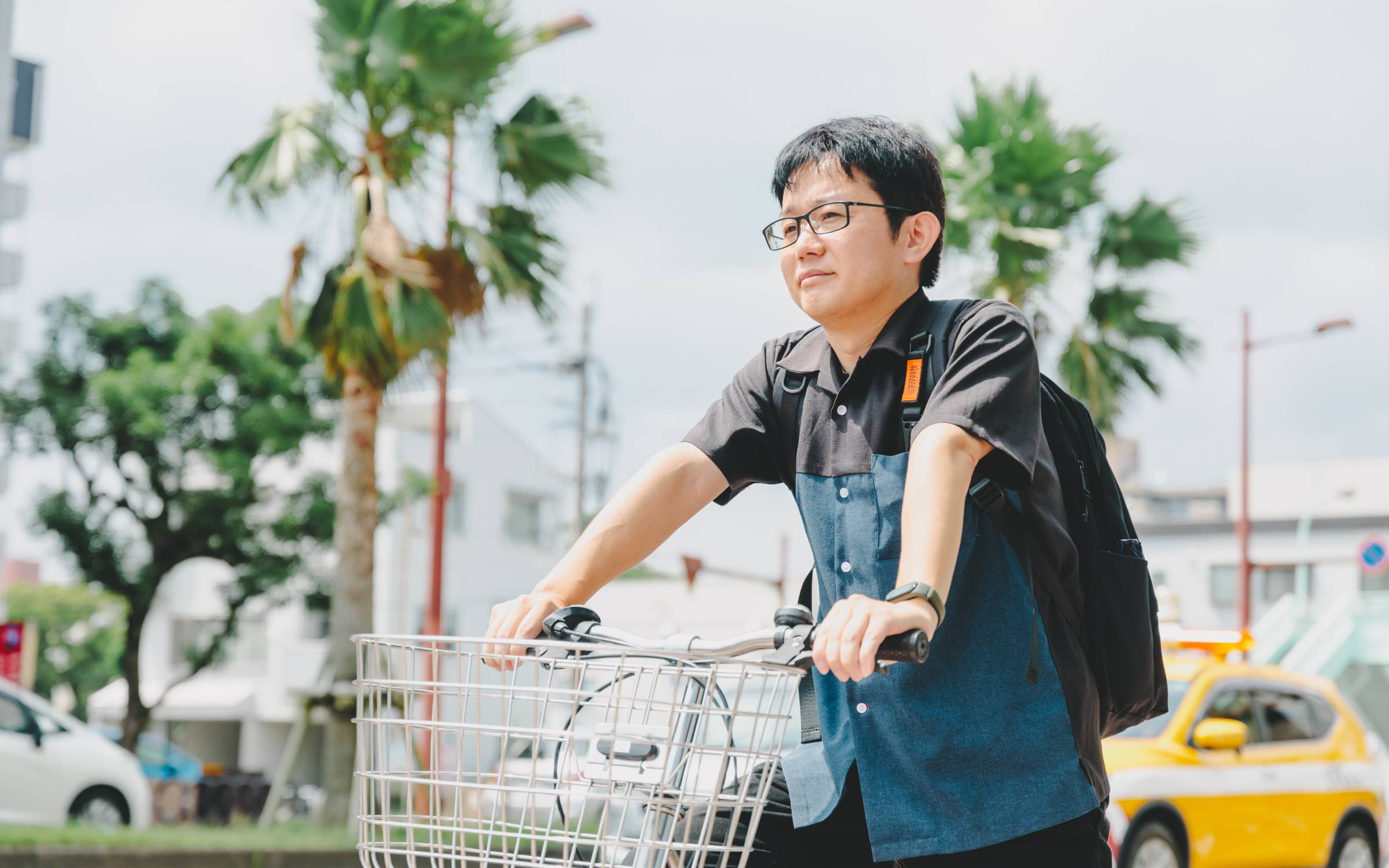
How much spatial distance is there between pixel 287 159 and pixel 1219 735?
8.68m

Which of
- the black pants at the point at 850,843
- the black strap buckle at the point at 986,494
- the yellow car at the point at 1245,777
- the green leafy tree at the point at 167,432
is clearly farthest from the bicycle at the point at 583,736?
the green leafy tree at the point at 167,432

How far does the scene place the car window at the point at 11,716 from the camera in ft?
42.4

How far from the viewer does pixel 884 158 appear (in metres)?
2.31

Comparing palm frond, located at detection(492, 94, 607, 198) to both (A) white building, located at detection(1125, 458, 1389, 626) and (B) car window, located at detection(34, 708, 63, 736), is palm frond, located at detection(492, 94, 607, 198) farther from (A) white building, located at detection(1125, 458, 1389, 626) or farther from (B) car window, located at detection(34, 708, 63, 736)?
(A) white building, located at detection(1125, 458, 1389, 626)

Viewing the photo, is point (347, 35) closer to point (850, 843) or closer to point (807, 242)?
point (807, 242)

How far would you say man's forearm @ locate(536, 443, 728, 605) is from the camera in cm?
239

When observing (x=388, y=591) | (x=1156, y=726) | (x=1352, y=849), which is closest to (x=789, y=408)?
(x=1156, y=726)

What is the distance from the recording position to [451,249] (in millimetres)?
13266

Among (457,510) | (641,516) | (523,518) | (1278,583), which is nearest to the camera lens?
(641,516)

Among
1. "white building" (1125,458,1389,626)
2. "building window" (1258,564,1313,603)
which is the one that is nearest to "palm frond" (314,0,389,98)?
"white building" (1125,458,1389,626)

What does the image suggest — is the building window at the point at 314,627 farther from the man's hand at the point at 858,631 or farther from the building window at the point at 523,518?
the man's hand at the point at 858,631

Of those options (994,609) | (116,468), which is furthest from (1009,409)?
(116,468)

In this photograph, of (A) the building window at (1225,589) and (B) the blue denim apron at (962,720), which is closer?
(B) the blue denim apron at (962,720)

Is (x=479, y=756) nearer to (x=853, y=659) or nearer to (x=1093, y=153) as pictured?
(x=853, y=659)
